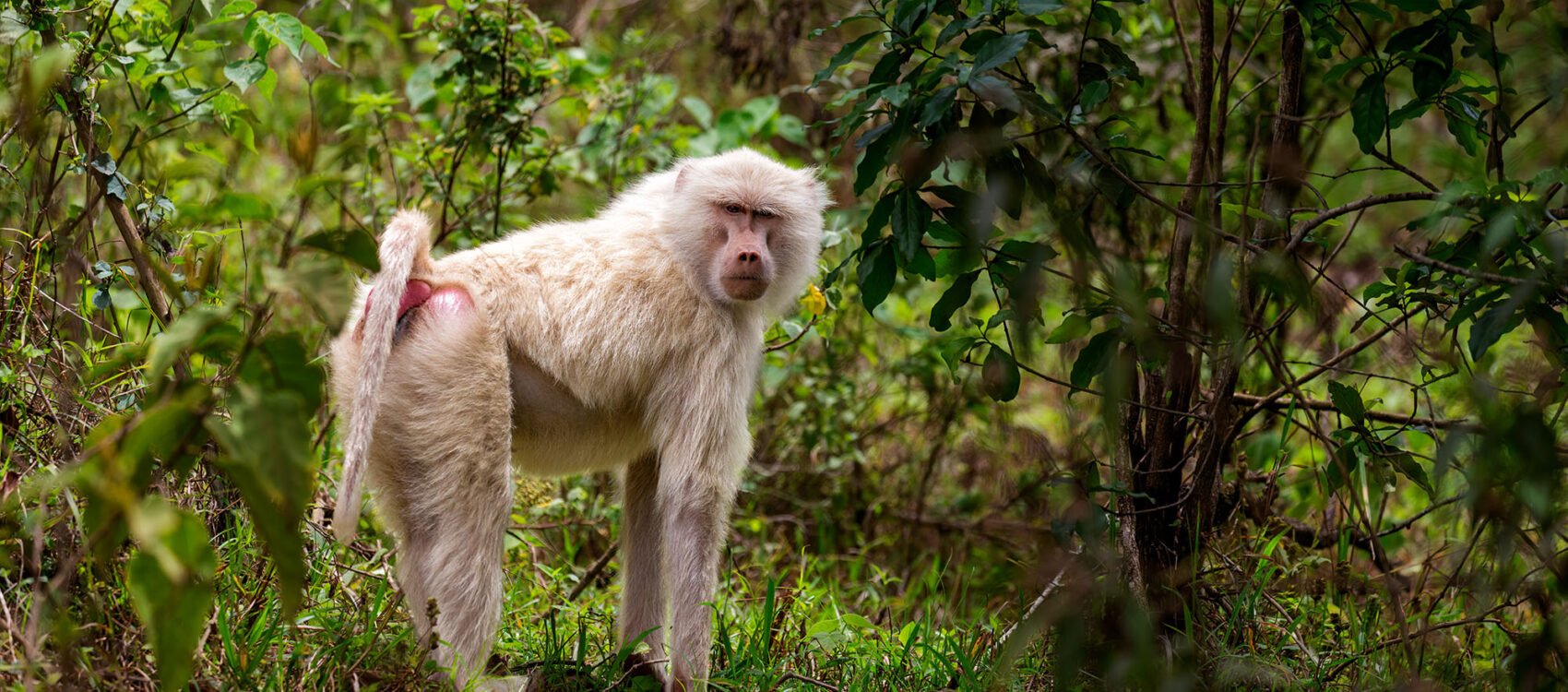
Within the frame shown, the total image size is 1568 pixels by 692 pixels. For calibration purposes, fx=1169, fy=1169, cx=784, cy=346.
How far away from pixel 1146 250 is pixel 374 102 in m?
3.62

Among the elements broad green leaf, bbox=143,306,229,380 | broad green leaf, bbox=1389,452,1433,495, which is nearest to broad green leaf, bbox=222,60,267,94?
broad green leaf, bbox=143,306,229,380

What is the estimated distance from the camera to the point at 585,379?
11.2ft

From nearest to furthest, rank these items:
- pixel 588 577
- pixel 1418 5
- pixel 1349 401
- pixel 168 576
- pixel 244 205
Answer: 1. pixel 168 576
2. pixel 244 205
3. pixel 1418 5
4. pixel 1349 401
5. pixel 588 577

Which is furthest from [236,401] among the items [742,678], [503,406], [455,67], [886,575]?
[886,575]

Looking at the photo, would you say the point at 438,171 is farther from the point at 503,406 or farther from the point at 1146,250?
the point at 1146,250

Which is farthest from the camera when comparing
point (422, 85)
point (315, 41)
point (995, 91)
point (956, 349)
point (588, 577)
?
point (422, 85)

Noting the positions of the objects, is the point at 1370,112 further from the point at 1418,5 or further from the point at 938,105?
→ the point at 938,105

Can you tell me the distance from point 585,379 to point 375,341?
612mm

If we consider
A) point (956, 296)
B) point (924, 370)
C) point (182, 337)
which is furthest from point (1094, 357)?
point (924, 370)

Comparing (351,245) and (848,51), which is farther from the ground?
(848,51)

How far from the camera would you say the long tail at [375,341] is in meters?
2.81

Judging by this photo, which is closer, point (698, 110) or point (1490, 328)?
point (1490, 328)

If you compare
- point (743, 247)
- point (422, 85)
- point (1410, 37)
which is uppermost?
point (422, 85)

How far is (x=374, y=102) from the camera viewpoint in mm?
4855
